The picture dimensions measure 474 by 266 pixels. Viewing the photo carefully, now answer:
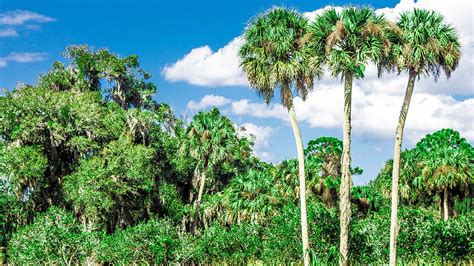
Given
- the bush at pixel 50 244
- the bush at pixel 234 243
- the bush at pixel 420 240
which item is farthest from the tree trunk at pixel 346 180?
the bush at pixel 234 243

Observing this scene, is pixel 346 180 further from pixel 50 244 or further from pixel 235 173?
pixel 235 173

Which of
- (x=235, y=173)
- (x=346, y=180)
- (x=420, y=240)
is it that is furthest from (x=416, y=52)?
(x=235, y=173)

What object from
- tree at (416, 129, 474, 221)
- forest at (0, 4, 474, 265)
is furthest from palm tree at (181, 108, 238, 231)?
tree at (416, 129, 474, 221)

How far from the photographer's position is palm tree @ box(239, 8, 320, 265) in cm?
2934

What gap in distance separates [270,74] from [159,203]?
85.8ft

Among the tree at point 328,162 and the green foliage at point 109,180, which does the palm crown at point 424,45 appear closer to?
the tree at point 328,162

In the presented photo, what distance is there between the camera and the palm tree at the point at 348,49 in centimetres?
2692

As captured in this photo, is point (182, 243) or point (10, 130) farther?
point (10, 130)

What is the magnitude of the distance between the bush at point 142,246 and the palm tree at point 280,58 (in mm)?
12629

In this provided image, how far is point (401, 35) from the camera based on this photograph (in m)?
27.9

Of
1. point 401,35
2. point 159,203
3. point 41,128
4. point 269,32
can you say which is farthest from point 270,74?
point 159,203

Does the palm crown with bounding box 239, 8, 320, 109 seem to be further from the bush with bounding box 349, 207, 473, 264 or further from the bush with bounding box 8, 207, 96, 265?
the bush with bounding box 8, 207, 96, 265

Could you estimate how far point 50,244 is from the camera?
32.3 metres

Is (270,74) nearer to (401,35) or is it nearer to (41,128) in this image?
(401,35)
